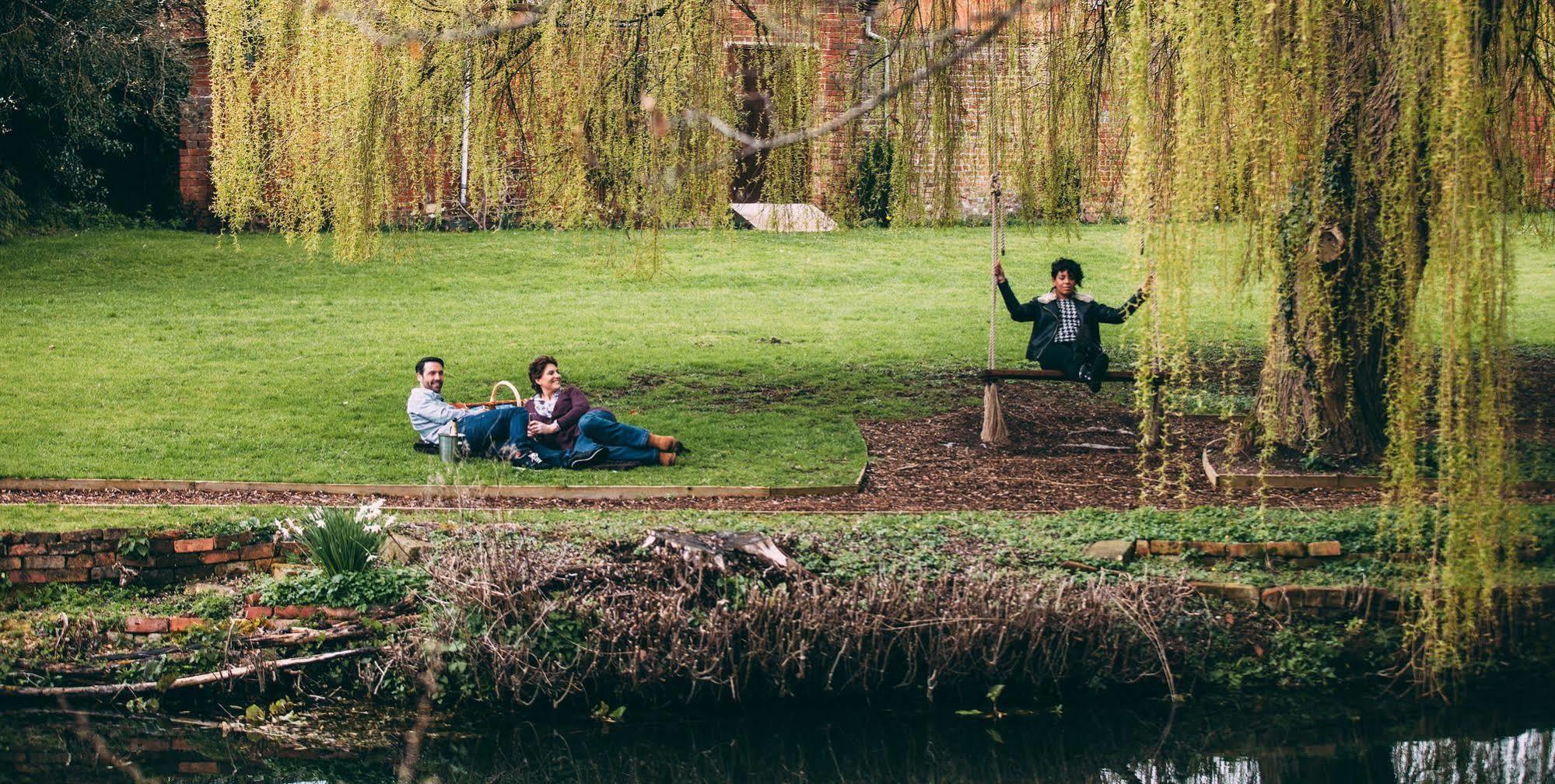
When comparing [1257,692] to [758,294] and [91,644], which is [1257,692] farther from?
[758,294]

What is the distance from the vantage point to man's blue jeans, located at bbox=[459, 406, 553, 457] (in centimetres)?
1148

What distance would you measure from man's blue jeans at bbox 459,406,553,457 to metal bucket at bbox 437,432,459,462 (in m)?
0.11

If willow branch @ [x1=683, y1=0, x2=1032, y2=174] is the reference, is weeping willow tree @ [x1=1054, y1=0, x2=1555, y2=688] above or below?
below

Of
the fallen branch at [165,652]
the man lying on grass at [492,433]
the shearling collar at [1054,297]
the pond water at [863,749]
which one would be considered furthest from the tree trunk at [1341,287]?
the man lying on grass at [492,433]

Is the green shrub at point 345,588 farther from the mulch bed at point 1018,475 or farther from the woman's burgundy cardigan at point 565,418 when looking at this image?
the woman's burgundy cardigan at point 565,418

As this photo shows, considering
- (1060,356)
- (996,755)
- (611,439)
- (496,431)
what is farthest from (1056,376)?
(996,755)

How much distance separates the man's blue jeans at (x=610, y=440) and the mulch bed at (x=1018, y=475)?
3.01ft

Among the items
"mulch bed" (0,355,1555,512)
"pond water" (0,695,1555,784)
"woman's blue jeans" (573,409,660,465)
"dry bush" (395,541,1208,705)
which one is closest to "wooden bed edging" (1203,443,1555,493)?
"mulch bed" (0,355,1555,512)

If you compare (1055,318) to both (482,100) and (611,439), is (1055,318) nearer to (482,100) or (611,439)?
(611,439)

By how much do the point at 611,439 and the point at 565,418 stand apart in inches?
Result: 16.0

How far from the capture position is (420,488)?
1066cm

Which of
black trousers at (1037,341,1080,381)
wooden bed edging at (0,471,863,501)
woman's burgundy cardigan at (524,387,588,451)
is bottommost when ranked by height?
wooden bed edging at (0,471,863,501)

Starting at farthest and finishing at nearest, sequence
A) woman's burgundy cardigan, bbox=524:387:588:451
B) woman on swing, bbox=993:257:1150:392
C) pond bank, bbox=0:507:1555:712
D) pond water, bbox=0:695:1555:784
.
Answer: woman on swing, bbox=993:257:1150:392, woman's burgundy cardigan, bbox=524:387:588:451, pond bank, bbox=0:507:1555:712, pond water, bbox=0:695:1555:784

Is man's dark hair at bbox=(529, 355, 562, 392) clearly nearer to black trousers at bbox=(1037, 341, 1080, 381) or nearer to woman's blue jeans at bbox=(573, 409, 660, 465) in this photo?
woman's blue jeans at bbox=(573, 409, 660, 465)
